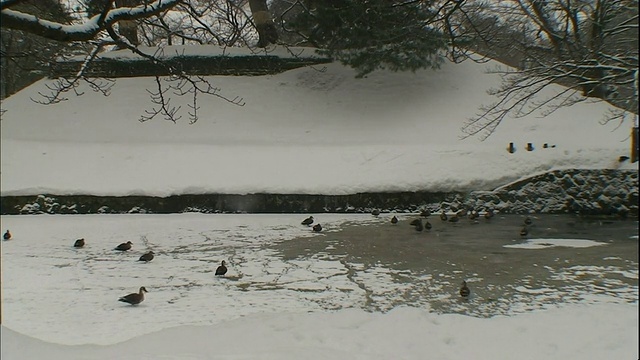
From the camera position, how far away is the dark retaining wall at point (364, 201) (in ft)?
39.6

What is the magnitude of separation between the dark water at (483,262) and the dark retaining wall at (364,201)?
897mm

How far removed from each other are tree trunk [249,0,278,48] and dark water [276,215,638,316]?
10.7m

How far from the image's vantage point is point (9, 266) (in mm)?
7367

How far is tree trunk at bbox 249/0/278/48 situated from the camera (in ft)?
65.0

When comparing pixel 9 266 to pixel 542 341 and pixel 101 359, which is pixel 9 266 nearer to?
pixel 101 359

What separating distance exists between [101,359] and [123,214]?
8593 millimetres

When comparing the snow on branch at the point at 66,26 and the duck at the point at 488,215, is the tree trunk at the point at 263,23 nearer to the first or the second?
the duck at the point at 488,215

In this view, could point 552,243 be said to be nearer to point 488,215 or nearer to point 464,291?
point 488,215

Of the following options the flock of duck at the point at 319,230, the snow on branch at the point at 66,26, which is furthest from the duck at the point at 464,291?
the snow on branch at the point at 66,26

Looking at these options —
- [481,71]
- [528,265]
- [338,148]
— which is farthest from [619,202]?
[481,71]

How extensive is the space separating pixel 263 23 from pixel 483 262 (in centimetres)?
1462

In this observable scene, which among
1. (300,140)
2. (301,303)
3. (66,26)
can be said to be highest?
(300,140)

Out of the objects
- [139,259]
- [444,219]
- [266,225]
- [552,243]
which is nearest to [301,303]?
[139,259]

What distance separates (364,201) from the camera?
12.7 m
